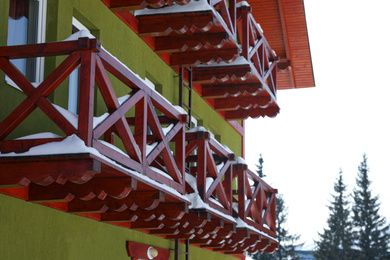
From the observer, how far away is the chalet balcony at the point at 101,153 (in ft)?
22.8

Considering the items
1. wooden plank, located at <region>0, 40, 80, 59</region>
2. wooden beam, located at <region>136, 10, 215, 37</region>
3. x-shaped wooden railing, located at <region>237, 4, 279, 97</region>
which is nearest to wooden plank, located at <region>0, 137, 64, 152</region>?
wooden plank, located at <region>0, 40, 80, 59</region>

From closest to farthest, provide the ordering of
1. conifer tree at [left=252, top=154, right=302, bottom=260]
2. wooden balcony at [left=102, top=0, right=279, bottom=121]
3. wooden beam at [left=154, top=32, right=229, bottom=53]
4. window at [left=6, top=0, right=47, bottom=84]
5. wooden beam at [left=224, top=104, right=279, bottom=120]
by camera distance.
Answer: window at [left=6, top=0, right=47, bottom=84] → wooden balcony at [left=102, top=0, right=279, bottom=121] → wooden beam at [left=154, top=32, right=229, bottom=53] → wooden beam at [left=224, top=104, right=279, bottom=120] → conifer tree at [left=252, top=154, right=302, bottom=260]

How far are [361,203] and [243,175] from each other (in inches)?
2261

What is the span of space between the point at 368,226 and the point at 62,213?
60827 millimetres

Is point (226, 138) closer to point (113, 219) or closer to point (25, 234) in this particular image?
point (113, 219)

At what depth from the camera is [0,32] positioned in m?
8.16

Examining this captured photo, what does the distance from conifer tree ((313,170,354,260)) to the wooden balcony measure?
2064 inches

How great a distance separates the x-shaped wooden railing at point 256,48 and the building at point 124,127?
33 mm

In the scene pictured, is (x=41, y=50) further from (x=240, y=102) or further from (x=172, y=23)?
(x=240, y=102)

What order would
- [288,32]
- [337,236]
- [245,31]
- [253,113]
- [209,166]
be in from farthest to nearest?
[337,236]
[288,32]
[253,113]
[245,31]
[209,166]

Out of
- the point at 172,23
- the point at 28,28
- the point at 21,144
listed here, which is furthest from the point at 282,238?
the point at 21,144

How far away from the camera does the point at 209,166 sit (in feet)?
38.0

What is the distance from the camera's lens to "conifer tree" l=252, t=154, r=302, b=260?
221 feet

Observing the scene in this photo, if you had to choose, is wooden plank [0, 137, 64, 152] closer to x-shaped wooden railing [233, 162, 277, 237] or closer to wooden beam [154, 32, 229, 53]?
wooden beam [154, 32, 229, 53]
